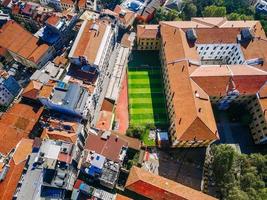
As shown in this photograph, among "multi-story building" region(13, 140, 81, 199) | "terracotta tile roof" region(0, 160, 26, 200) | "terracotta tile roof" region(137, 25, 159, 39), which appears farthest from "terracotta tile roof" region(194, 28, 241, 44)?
"terracotta tile roof" region(0, 160, 26, 200)

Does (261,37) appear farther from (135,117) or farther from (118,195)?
(118,195)

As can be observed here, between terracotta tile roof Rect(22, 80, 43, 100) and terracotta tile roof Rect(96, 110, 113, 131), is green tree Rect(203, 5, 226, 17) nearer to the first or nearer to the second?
terracotta tile roof Rect(96, 110, 113, 131)

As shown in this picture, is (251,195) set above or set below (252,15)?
below

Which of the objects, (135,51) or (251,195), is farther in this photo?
(135,51)

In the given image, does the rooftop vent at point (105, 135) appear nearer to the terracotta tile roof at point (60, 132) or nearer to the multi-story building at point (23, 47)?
the terracotta tile roof at point (60, 132)

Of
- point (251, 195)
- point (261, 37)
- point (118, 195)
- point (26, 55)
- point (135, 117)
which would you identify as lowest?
point (118, 195)

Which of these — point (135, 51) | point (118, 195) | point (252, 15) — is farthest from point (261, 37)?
point (118, 195)

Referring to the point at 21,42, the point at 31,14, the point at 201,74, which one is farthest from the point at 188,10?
the point at 21,42
